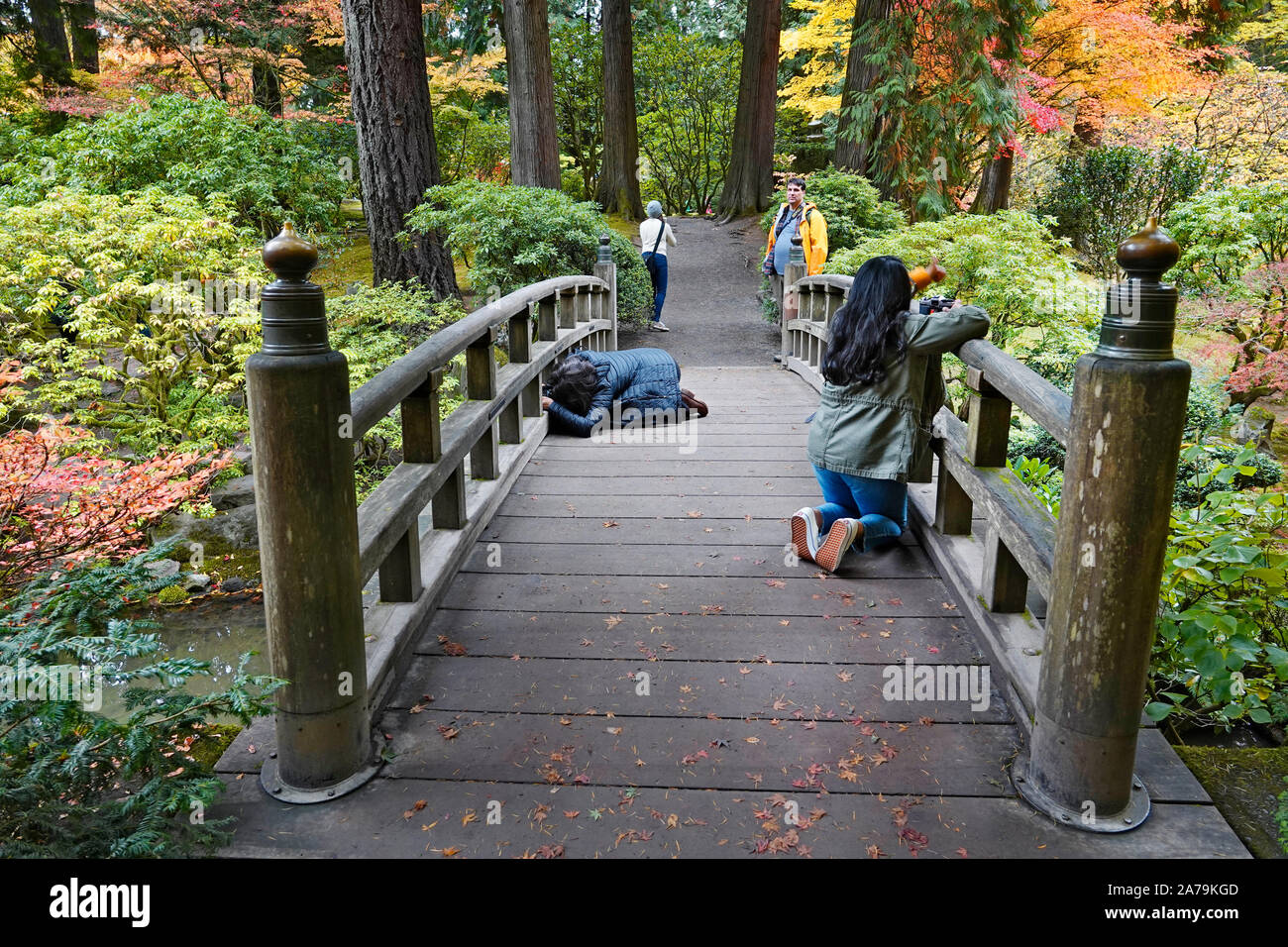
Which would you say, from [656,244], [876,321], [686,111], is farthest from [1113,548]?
[686,111]

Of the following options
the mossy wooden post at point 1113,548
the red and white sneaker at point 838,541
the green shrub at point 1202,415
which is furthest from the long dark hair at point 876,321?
the green shrub at point 1202,415

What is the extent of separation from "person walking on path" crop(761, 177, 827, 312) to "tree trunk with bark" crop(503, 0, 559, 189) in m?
4.64

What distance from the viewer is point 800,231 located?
10.4 m

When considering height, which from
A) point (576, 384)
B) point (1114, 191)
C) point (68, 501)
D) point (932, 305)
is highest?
point (1114, 191)

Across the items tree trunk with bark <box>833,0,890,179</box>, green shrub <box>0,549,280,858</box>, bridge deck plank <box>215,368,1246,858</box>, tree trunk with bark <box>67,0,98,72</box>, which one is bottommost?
bridge deck plank <box>215,368,1246,858</box>

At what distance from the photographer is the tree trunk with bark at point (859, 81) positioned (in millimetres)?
13242

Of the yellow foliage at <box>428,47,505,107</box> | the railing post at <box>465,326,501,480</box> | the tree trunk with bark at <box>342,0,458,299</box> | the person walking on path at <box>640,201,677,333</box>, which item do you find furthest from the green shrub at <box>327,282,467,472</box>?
the yellow foliage at <box>428,47,505,107</box>

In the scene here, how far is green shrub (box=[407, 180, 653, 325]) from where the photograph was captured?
376 inches

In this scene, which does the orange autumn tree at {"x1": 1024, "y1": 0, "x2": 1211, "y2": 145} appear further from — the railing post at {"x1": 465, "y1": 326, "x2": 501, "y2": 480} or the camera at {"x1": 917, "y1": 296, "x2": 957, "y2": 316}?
the railing post at {"x1": 465, "y1": 326, "x2": 501, "y2": 480}

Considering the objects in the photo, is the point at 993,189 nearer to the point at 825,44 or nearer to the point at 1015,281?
the point at 825,44

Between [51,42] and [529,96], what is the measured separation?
8.03 metres

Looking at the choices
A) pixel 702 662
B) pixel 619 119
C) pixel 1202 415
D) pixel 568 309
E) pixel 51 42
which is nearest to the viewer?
pixel 702 662

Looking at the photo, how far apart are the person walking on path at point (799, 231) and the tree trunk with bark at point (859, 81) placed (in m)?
3.45

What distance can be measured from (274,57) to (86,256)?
9608 millimetres
